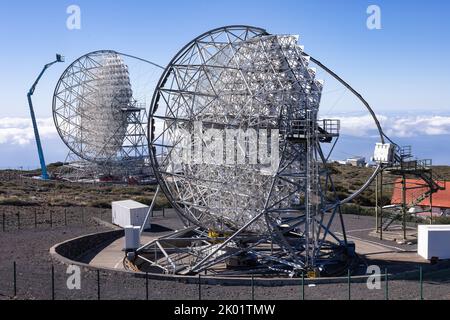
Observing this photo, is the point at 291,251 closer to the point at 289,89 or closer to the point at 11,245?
the point at 289,89

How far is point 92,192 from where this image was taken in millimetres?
54438

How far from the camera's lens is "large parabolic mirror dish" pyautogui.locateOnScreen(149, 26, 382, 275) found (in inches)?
879

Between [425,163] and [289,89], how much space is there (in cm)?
1439

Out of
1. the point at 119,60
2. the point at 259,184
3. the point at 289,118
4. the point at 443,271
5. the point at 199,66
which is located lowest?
the point at 443,271

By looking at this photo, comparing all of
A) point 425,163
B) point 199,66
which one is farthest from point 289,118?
point 425,163

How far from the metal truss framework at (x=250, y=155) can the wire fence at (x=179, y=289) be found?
253 cm

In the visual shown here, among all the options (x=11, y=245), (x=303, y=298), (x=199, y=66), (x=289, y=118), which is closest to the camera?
(x=303, y=298)

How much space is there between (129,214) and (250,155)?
45.4 ft

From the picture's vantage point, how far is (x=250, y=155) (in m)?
22.4

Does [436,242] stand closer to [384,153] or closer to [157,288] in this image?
[384,153]
